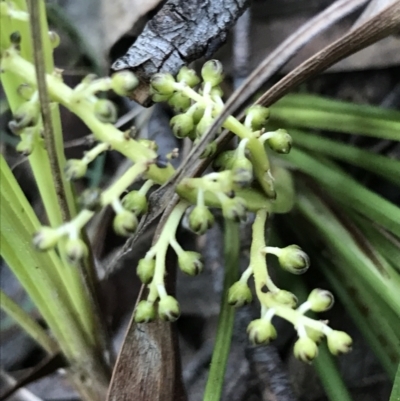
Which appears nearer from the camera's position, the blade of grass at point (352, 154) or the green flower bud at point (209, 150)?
the green flower bud at point (209, 150)

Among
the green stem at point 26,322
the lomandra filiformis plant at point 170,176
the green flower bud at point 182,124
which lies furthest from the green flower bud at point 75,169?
the green stem at point 26,322

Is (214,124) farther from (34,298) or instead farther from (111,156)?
(111,156)

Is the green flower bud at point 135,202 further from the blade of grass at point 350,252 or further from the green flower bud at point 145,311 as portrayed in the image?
the blade of grass at point 350,252

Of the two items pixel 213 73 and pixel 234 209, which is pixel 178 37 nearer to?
pixel 213 73

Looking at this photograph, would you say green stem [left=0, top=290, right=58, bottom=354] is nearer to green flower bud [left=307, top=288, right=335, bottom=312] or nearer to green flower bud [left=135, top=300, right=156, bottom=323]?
green flower bud [left=135, top=300, right=156, bottom=323]

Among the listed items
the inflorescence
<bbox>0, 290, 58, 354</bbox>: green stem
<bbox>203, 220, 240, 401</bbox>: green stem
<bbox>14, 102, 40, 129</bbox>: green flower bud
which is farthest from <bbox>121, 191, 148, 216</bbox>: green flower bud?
<bbox>0, 290, 58, 354</bbox>: green stem

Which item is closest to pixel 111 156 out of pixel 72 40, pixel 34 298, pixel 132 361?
pixel 72 40
